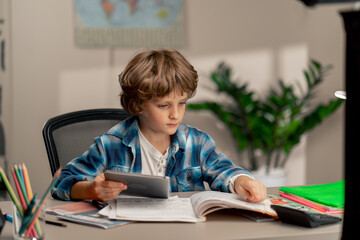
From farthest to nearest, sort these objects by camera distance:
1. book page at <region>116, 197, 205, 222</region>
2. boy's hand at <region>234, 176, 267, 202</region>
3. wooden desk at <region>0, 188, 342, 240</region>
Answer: boy's hand at <region>234, 176, 267, 202</region> < book page at <region>116, 197, 205, 222</region> < wooden desk at <region>0, 188, 342, 240</region>

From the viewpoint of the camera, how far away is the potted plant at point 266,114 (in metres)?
3.60

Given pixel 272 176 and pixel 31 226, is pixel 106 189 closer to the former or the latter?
pixel 31 226

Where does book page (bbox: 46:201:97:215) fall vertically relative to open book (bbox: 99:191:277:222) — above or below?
below

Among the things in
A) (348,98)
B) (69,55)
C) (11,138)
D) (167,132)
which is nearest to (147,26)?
(69,55)

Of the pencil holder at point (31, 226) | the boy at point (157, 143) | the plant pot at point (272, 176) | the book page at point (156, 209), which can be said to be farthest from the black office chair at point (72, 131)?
the plant pot at point (272, 176)

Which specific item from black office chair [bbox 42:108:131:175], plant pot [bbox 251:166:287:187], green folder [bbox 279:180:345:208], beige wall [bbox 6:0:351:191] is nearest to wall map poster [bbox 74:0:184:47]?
beige wall [bbox 6:0:351:191]

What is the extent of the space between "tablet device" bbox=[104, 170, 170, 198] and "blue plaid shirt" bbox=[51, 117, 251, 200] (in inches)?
11.6

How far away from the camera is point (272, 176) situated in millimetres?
3668

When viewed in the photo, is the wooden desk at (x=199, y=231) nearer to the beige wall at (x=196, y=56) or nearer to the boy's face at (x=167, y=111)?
the boy's face at (x=167, y=111)

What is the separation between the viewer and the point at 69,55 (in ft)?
11.4

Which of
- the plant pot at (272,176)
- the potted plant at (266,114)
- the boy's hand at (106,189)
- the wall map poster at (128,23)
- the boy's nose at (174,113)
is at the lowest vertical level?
the plant pot at (272,176)

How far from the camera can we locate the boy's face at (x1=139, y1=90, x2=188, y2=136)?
1.49 meters

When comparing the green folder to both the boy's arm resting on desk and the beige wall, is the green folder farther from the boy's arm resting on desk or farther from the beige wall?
the beige wall

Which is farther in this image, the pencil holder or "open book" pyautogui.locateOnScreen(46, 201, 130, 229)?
"open book" pyautogui.locateOnScreen(46, 201, 130, 229)
